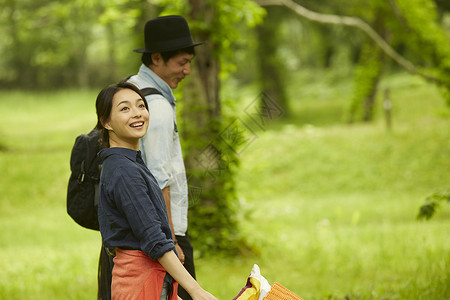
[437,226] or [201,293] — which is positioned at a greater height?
[437,226]

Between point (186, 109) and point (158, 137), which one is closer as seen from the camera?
point (158, 137)

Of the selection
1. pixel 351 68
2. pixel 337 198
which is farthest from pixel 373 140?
pixel 351 68

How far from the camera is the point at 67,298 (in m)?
5.95

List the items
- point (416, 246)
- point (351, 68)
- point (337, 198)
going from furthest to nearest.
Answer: point (351, 68)
point (337, 198)
point (416, 246)

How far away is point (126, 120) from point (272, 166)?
45.5ft

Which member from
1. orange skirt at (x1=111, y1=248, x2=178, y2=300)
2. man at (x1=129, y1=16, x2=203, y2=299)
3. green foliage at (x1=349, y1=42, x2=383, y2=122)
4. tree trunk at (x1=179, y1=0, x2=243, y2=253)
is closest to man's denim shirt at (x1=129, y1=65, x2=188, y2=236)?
man at (x1=129, y1=16, x2=203, y2=299)

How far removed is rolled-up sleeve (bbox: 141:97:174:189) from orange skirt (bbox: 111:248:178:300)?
2.24 feet

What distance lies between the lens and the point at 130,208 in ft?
7.68

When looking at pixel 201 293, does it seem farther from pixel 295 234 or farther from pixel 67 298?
pixel 295 234

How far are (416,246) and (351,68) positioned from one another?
102 feet

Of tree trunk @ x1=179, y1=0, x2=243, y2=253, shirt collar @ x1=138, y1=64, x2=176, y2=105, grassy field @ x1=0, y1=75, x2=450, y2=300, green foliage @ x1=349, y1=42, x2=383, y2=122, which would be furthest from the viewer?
green foliage @ x1=349, y1=42, x2=383, y2=122

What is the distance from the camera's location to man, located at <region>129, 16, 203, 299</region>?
3.06m

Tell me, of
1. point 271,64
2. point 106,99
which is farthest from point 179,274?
point 271,64

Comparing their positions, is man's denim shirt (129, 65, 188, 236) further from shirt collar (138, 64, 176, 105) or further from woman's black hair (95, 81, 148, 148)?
woman's black hair (95, 81, 148, 148)
